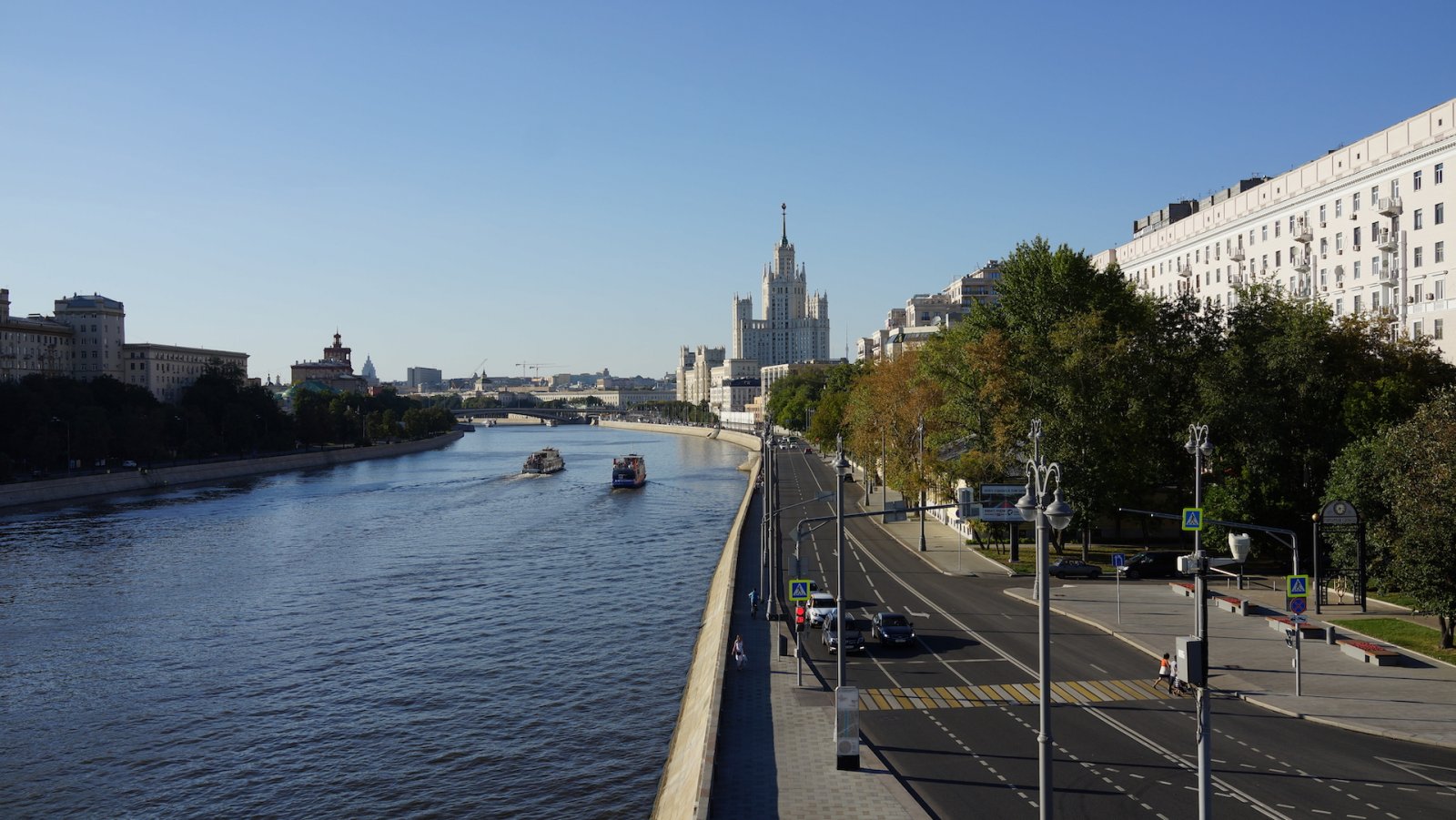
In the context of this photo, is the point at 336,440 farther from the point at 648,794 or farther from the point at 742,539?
the point at 648,794

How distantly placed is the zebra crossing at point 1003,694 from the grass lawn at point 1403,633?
10.5 metres

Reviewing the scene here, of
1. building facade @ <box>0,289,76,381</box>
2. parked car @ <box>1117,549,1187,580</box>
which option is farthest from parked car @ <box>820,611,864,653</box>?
building facade @ <box>0,289,76,381</box>

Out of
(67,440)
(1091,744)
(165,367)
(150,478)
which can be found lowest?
(1091,744)

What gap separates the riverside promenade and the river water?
3756mm

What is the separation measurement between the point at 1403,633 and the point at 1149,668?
1090 cm

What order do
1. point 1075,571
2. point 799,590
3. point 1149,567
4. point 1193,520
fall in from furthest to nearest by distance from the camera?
point 1149,567
point 1075,571
point 799,590
point 1193,520

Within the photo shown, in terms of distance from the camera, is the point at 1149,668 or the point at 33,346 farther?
the point at 33,346

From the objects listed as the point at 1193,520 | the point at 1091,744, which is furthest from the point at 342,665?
the point at 1193,520

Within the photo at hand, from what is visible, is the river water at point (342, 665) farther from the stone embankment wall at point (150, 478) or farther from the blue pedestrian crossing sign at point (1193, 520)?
the stone embankment wall at point (150, 478)

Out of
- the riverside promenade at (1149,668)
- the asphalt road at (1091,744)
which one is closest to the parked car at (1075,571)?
the riverside promenade at (1149,668)

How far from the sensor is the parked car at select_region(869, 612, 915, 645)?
34.5 metres

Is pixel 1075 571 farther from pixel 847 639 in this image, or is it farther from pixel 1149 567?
pixel 847 639

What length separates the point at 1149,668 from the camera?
32156 mm

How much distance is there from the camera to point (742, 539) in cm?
6112
